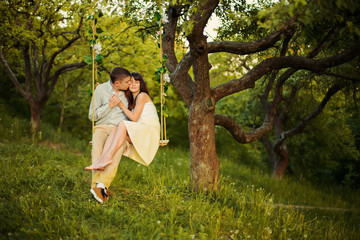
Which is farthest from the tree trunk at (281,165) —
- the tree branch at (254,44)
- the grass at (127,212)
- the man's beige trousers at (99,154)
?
the man's beige trousers at (99,154)

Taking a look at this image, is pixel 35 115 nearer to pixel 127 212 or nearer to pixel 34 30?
pixel 34 30

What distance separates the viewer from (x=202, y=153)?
242 inches

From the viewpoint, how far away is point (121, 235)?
4.30 metres

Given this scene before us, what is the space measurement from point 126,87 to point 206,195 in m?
2.33

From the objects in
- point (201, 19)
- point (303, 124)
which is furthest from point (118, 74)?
point (303, 124)

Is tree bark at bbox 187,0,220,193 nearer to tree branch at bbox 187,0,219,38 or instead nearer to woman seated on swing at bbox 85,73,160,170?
tree branch at bbox 187,0,219,38

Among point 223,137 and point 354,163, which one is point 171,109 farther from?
point 354,163

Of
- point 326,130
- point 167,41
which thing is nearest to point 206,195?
point 167,41

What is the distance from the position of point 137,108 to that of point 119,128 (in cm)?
44

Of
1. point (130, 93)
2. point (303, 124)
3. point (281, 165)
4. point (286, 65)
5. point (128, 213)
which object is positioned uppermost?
point (286, 65)

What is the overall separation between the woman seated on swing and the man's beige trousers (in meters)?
0.16

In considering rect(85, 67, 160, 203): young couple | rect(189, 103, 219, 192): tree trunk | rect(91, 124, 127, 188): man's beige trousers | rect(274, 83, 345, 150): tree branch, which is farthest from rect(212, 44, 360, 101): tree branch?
rect(274, 83, 345, 150): tree branch

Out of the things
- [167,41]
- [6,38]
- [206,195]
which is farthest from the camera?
[6,38]

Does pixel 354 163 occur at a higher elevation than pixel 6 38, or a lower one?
lower
